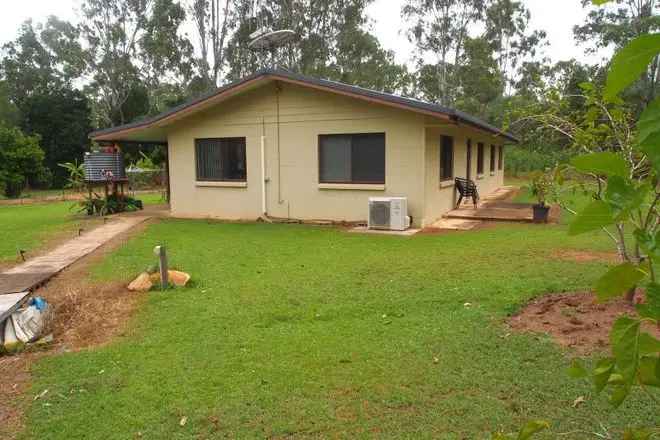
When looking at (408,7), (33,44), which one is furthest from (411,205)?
(33,44)

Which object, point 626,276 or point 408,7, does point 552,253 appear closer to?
point 626,276

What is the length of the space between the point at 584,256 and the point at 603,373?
7173 millimetres

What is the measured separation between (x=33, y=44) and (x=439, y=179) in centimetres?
3912

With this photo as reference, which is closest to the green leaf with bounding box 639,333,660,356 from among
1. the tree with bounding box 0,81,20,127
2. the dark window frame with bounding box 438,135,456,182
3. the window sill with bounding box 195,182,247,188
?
the dark window frame with bounding box 438,135,456,182

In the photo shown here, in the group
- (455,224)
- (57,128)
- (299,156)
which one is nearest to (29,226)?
(299,156)

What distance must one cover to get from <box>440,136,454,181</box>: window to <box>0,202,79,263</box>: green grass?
885 cm

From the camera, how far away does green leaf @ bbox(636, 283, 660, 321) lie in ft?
2.16

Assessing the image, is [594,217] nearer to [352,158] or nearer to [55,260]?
[55,260]

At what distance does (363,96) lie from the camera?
10.3 m

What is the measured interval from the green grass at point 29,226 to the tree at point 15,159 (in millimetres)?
5402

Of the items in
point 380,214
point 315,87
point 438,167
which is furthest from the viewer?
point 438,167

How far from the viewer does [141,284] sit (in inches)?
237

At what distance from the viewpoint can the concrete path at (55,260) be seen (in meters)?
6.35

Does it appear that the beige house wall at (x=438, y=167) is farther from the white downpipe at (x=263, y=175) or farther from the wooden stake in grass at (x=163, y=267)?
the wooden stake in grass at (x=163, y=267)
